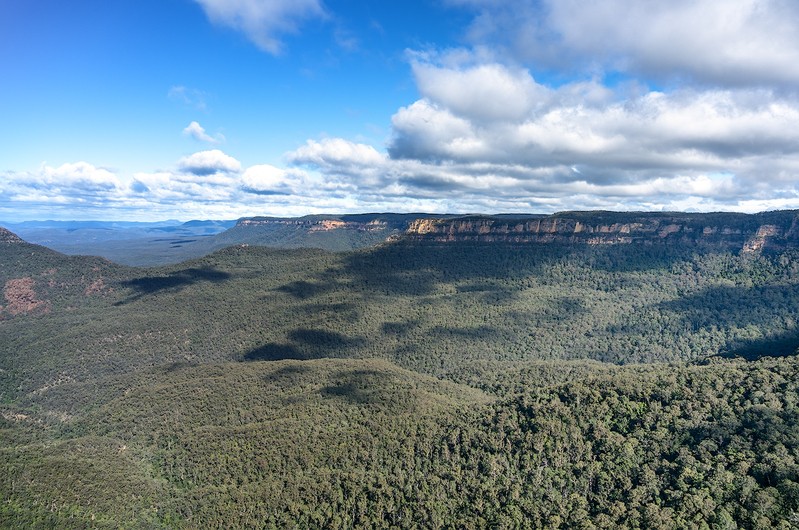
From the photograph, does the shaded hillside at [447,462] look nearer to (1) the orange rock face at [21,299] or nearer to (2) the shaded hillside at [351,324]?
(2) the shaded hillside at [351,324]

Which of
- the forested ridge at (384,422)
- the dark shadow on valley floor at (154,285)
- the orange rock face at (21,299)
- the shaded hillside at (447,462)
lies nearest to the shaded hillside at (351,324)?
the dark shadow on valley floor at (154,285)

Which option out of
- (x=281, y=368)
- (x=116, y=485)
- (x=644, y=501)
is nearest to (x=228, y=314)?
(x=281, y=368)

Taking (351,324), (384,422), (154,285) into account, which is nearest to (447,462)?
(384,422)

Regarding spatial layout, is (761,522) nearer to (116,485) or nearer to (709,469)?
(709,469)

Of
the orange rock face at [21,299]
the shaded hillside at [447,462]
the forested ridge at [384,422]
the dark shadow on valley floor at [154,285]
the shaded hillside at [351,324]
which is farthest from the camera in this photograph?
the dark shadow on valley floor at [154,285]

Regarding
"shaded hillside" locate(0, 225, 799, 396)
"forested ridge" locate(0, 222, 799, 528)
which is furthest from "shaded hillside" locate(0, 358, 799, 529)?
"shaded hillside" locate(0, 225, 799, 396)

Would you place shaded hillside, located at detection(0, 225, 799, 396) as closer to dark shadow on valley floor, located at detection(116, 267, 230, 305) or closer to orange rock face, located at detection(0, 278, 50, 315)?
dark shadow on valley floor, located at detection(116, 267, 230, 305)

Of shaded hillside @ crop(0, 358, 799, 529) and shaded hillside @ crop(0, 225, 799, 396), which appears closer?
shaded hillside @ crop(0, 358, 799, 529)

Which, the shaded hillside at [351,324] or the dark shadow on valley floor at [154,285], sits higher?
the dark shadow on valley floor at [154,285]

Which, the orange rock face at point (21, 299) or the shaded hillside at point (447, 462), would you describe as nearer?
the shaded hillside at point (447, 462)

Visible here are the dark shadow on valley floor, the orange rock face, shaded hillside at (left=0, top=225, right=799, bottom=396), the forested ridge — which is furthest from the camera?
the dark shadow on valley floor

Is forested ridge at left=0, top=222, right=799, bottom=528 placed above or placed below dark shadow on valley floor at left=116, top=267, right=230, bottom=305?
below
